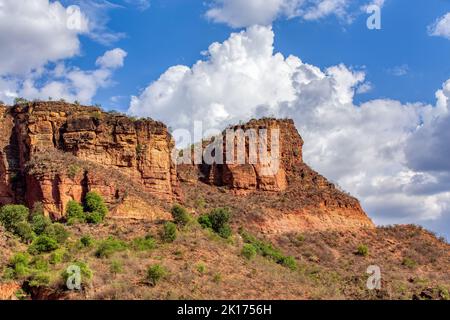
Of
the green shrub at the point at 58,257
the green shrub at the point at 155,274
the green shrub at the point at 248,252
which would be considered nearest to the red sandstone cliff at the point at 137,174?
the green shrub at the point at 248,252

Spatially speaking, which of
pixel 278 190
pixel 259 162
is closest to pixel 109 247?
pixel 259 162

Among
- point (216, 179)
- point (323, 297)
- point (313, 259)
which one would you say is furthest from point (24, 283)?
point (216, 179)

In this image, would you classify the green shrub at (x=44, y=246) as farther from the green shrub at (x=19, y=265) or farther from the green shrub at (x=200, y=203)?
the green shrub at (x=200, y=203)

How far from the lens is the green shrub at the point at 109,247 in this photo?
3909 centimetres

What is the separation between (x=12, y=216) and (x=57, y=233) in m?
5.01

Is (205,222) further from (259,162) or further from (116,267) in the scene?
(259,162)

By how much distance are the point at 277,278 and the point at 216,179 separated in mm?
32355

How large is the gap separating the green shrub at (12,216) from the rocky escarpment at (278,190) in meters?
20.7

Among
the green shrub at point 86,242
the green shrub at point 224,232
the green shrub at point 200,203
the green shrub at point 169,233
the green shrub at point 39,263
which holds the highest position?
the green shrub at point 200,203

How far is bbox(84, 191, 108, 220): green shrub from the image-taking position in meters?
47.1

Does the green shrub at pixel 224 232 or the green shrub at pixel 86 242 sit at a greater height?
the green shrub at pixel 224 232

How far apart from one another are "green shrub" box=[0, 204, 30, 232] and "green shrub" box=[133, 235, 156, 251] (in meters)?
8.48

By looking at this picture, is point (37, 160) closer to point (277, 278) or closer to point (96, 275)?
point (96, 275)

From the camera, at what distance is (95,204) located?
47281 mm
